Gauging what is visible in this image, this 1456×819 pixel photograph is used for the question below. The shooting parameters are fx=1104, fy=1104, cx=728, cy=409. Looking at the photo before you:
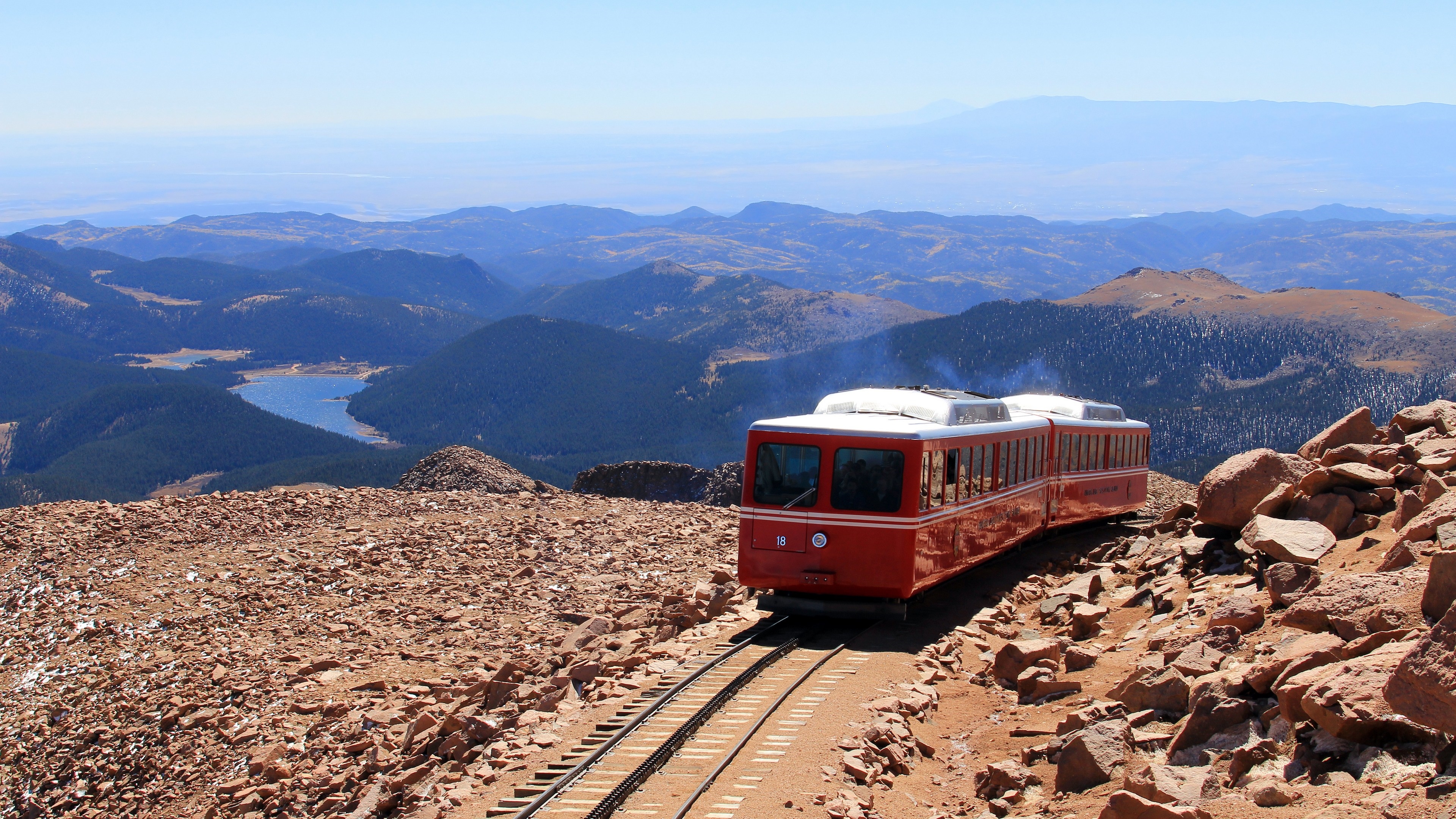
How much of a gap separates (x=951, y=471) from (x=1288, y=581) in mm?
5470

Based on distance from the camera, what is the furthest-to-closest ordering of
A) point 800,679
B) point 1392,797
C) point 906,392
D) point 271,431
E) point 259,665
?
1. point 271,431
2. point 906,392
3. point 259,665
4. point 800,679
5. point 1392,797

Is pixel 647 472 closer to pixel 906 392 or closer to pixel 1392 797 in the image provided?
pixel 906 392

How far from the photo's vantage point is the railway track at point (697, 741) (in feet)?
30.1

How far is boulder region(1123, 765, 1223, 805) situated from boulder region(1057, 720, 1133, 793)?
1.21ft

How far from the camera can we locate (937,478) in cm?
1565

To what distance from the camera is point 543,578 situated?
19.9 meters

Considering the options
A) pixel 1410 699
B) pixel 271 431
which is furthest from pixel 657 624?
pixel 271 431

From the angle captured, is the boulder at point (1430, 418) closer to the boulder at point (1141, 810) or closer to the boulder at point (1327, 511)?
the boulder at point (1327, 511)

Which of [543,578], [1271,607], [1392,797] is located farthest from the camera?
[543,578]

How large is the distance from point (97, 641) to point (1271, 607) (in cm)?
1668

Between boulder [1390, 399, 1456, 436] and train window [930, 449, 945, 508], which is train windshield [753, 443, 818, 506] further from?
boulder [1390, 399, 1456, 436]

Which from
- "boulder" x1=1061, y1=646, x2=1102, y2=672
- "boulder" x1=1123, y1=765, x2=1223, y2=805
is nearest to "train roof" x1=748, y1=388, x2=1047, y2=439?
"boulder" x1=1061, y1=646, x2=1102, y2=672

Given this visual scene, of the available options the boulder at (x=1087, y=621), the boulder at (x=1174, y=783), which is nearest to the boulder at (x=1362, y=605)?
the boulder at (x=1174, y=783)

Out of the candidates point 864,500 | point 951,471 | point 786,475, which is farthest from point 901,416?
point 786,475
